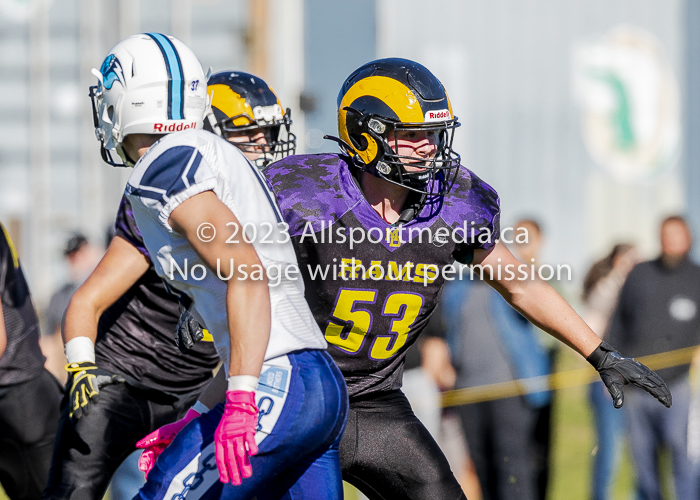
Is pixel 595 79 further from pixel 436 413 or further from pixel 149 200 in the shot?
pixel 149 200

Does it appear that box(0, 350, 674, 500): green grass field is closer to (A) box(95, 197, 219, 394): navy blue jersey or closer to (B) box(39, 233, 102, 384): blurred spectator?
(B) box(39, 233, 102, 384): blurred spectator

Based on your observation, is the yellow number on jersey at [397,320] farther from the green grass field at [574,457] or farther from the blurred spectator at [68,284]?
the blurred spectator at [68,284]

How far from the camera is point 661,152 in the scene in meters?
13.6

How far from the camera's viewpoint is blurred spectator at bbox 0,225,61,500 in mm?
Answer: 3553

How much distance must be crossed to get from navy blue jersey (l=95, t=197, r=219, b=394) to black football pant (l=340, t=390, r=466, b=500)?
72 centimetres

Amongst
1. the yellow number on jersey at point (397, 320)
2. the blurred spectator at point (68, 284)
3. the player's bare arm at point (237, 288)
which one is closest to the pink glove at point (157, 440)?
the player's bare arm at point (237, 288)

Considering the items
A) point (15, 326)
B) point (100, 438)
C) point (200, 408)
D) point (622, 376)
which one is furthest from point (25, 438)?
point (622, 376)

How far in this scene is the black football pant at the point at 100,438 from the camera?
305 cm

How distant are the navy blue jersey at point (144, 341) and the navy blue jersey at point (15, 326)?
17.2 inches

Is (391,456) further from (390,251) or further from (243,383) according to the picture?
(243,383)

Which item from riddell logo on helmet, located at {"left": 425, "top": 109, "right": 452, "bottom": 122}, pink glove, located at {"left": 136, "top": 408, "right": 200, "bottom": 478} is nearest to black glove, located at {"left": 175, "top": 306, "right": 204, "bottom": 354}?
pink glove, located at {"left": 136, "top": 408, "right": 200, "bottom": 478}

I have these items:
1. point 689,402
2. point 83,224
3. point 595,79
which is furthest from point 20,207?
point 689,402

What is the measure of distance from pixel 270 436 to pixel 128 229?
1.10m

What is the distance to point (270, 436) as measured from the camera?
7.08ft
